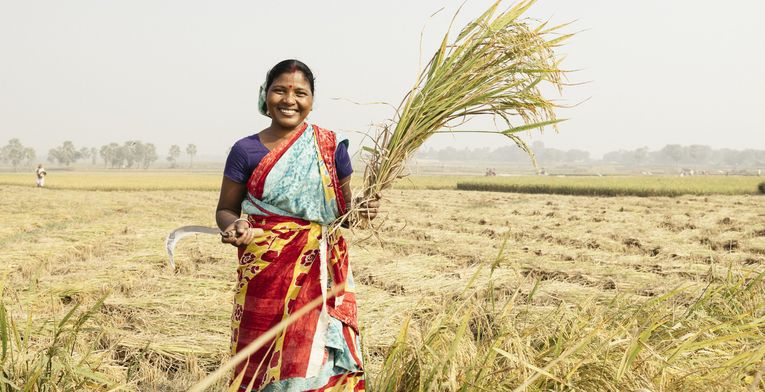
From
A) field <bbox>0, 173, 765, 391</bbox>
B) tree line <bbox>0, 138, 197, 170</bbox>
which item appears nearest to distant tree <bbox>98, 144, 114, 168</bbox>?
tree line <bbox>0, 138, 197, 170</bbox>

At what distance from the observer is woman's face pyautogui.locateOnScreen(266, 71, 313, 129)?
2.03 m

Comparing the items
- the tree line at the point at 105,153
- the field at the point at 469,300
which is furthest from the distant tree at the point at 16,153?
the field at the point at 469,300

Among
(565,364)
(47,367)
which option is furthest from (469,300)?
(47,367)

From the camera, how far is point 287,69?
2053mm

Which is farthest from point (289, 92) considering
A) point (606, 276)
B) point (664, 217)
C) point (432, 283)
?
point (664, 217)

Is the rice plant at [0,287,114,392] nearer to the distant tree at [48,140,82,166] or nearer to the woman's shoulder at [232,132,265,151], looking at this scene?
the woman's shoulder at [232,132,265,151]

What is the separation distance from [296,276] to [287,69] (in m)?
0.76

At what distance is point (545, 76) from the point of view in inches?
84.4

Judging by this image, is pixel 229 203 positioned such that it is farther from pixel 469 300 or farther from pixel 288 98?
pixel 469 300

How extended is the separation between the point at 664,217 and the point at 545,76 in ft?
38.4

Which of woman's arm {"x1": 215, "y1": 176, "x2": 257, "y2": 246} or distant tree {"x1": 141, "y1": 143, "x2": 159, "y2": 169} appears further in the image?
distant tree {"x1": 141, "y1": 143, "x2": 159, "y2": 169}

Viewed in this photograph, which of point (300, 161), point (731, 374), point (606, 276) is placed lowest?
point (606, 276)

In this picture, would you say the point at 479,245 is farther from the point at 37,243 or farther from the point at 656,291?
the point at 37,243

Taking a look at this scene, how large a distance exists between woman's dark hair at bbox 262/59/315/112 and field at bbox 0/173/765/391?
0.57m
